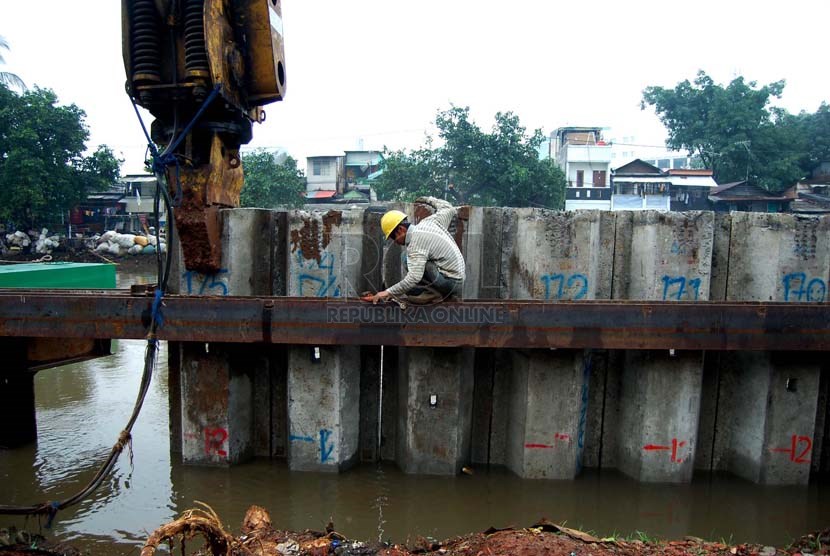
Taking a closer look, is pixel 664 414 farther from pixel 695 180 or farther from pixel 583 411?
pixel 695 180

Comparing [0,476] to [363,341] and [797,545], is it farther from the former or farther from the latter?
[797,545]

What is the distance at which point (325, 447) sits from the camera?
5648mm

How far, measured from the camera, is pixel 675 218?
5.48 meters

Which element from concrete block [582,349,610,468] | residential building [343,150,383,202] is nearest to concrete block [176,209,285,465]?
concrete block [582,349,610,468]

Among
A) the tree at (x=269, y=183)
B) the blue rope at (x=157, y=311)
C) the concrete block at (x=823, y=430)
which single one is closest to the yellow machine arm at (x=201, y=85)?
the blue rope at (x=157, y=311)

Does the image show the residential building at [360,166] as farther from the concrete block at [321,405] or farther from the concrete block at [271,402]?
the concrete block at [321,405]

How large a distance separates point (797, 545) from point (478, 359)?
3.04m

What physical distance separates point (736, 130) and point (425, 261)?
4323 centimetres

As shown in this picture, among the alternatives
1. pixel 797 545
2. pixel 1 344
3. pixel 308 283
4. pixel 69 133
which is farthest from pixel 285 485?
pixel 69 133

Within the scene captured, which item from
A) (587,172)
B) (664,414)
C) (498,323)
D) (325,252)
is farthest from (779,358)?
(587,172)

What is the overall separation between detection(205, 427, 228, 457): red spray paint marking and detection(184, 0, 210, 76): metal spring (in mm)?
3457

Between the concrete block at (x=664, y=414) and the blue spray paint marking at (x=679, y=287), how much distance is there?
0.56 meters

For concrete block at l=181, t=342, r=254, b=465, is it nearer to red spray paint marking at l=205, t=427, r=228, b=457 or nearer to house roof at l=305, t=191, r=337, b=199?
red spray paint marking at l=205, t=427, r=228, b=457

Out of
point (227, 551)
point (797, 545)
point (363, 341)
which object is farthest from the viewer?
point (363, 341)
